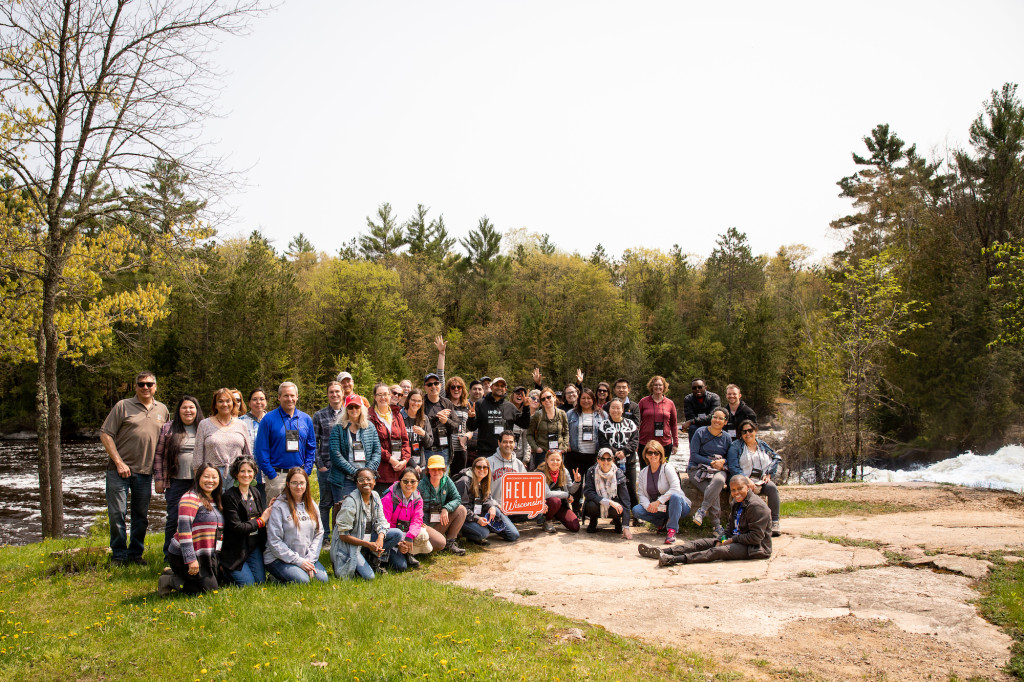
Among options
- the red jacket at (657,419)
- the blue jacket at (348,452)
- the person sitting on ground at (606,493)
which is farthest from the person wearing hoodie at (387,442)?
the red jacket at (657,419)

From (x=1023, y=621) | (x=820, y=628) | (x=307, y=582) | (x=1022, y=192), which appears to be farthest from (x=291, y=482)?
(x=1022, y=192)

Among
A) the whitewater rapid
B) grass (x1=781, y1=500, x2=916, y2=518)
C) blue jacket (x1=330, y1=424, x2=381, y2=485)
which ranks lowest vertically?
the whitewater rapid

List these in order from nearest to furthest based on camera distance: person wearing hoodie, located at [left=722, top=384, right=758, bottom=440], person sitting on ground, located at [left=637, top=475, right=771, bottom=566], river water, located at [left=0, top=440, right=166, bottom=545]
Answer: person sitting on ground, located at [left=637, top=475, right=771, bottom=566] → person wearing hoodie, located at [left=722, top=384, right=758, bottom=440] → river water, located at [left=0, top=440, right=166, bottom=545]

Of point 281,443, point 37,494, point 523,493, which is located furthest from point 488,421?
point 37,494

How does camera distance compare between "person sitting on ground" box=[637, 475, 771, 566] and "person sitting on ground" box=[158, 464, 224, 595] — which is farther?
"person sitting on ground" box=[637, 475, 771, 566]

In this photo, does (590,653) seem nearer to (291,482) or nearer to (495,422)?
(291,482)

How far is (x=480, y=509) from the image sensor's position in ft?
29.5

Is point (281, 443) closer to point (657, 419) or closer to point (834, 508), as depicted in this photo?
point (657, 419)

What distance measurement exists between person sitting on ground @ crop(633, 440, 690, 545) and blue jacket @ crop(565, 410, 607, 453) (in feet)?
2.90

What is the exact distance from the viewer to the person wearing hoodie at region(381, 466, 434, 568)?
782 centimetres

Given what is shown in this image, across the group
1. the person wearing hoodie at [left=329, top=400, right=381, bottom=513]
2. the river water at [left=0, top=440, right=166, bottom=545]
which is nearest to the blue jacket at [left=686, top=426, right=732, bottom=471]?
the person wearing hoodie at [left=329, top=400, right=381, bottom=513]

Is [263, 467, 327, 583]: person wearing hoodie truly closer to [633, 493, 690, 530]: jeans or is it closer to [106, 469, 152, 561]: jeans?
[106, 469, 152, 561]: jeans

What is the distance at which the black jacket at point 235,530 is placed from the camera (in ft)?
22.1

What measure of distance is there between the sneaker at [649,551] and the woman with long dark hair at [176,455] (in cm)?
553
